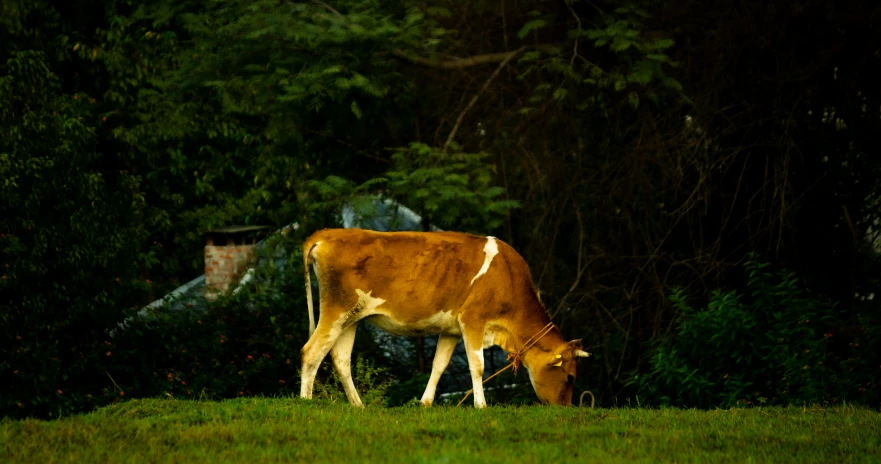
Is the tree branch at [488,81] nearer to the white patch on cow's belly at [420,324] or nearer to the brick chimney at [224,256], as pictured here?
the white patch on cow's belly at [420,324]

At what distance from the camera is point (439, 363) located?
454 inches

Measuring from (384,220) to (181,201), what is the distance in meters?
8.84

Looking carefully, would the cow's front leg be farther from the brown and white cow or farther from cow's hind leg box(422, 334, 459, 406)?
cow's hind leg box(422, 334, 459, 406)

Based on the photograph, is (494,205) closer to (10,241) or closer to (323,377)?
(323,377)

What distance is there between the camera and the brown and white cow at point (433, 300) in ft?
36.6

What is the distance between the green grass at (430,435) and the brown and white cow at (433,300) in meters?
0.94

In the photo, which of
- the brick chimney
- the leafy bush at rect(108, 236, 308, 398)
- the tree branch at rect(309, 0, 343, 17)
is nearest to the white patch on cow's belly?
the leafy bush at rect(108, 236, 308, 398)

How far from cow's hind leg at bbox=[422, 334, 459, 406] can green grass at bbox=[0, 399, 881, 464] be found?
94 centimetres

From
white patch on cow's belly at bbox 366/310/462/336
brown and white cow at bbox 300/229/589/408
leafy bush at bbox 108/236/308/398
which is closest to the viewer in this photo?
brown and white cow at bbox 300/229/589/408

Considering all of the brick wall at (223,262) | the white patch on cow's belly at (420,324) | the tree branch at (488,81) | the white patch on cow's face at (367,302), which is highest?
the tree branch at (488,81)

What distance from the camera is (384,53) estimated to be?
13.7 meters

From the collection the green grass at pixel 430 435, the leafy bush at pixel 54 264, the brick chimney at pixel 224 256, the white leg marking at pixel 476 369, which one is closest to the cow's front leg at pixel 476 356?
the white leg marking at pixel 476 369

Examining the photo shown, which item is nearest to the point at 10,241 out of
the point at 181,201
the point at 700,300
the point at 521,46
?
the point at 521,46

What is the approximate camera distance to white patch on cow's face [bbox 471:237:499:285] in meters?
11.4
